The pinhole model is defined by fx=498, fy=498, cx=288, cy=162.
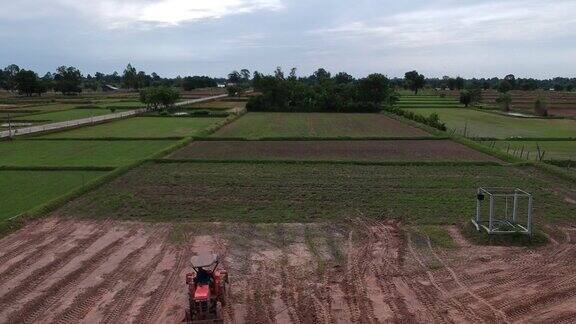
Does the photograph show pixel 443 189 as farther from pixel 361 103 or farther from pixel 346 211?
pixel 361 103

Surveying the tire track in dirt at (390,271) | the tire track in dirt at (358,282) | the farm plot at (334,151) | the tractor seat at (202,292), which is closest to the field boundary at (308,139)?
the farm plot at (334,151)

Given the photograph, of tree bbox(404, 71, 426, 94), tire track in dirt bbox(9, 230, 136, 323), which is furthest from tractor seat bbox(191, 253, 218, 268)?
tree bbox(404, 71, 426, 94)

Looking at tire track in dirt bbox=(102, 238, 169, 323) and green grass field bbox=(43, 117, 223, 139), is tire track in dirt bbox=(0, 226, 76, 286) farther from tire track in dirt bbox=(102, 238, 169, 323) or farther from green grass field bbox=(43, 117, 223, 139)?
green grass field bbox=(43, 117, 223, 139)

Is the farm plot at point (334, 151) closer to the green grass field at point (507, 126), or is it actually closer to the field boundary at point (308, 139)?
the field boundary at point (308, 139)

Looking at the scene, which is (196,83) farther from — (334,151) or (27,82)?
(334,151)

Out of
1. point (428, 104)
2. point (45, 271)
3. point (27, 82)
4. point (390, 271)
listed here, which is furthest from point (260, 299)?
point (27, 82)

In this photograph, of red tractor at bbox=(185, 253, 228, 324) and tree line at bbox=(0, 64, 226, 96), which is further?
tree line at bbox=(0, 64, 226, 96)

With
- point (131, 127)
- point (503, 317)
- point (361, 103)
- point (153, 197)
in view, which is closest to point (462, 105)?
point (361, 103)
